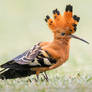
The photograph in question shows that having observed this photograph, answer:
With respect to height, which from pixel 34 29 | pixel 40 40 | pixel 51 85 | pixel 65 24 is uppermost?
pixel 65 24

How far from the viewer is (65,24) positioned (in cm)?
642

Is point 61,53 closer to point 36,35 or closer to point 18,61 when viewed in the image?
point 18,61

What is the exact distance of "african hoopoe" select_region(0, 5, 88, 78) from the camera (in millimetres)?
6258

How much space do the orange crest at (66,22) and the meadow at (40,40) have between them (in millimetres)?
753

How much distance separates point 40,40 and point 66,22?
25.7 ft

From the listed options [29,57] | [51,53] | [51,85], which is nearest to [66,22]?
[51,53]

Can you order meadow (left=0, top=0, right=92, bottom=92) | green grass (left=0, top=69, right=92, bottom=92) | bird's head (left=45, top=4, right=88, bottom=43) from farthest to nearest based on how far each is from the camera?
bird's head (left=45, top=4, right=88, bottom=43) < meadow (left=0, top=0, right=92, bottom=92) < green grass (left=0, top=69, right=92, bottom=92)

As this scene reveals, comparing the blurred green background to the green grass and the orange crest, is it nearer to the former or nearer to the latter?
the green grass

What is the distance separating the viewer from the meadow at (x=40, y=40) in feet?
20.5

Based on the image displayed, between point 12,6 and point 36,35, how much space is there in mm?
7122

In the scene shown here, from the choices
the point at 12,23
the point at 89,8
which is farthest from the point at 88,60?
the point at 89,8

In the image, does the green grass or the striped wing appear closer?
the green grass

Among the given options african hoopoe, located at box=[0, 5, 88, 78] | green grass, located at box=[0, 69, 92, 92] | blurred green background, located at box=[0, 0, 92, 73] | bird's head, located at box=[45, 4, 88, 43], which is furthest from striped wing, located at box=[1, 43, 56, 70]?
blurred green background, located at box=[0, 0, 92, 73]

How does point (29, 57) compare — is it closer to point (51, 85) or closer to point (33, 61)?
point (33, 61)
